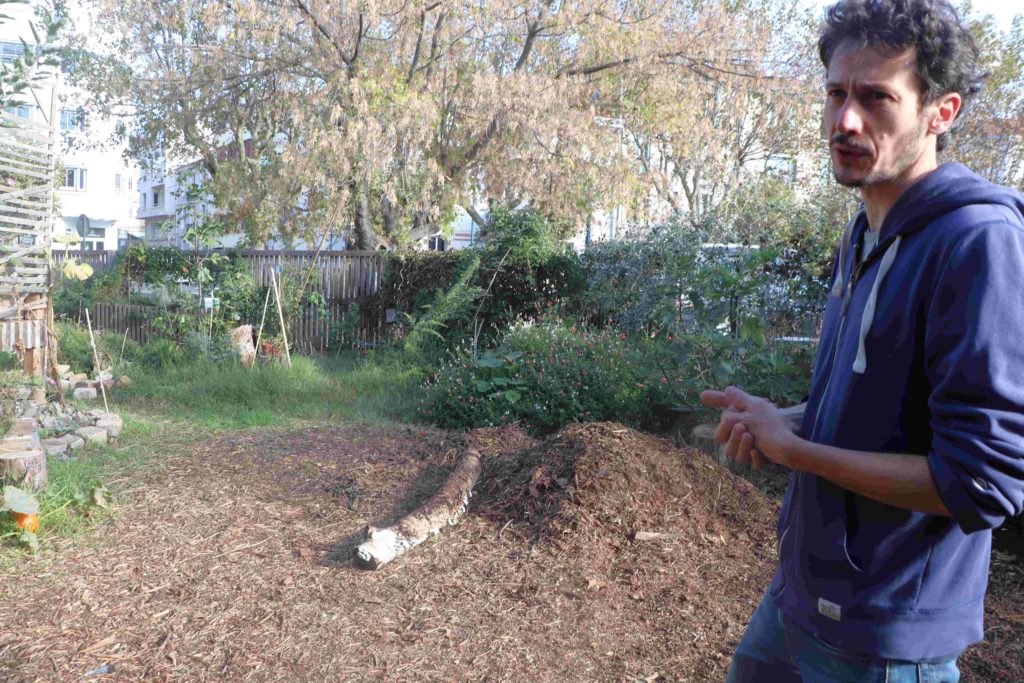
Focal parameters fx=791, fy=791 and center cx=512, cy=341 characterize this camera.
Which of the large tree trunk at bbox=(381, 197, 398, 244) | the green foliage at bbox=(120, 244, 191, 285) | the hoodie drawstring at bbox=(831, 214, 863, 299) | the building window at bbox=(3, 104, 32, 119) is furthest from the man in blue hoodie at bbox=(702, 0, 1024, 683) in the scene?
the large tree trunk at bbox=(381, 197, 398, 244)

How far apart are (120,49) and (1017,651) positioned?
17781 mm

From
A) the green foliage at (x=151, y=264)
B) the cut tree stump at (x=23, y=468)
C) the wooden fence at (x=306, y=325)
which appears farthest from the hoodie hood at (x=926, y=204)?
the green foliage at (x=151, y=264)

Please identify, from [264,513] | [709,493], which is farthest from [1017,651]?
[264,513]

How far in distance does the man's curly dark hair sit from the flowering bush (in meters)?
5.06

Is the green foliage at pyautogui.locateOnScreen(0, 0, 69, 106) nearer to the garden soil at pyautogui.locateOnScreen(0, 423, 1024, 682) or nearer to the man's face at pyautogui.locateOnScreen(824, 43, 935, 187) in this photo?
the garden soil at pyautogui.locateOnScreen(0, 423, 1024, 682)

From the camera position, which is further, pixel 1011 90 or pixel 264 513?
pixel 1011 90

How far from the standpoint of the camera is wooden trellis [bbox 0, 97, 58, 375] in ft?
18.5

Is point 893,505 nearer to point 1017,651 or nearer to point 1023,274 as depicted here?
point 1023,274

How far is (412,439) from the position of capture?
6508mm

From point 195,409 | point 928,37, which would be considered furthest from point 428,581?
point 195,409

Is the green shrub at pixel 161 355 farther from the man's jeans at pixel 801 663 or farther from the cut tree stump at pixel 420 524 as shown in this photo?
the man's jeans at pixel 801 663

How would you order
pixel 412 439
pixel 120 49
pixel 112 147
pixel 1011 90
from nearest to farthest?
pixel 412 439 < pixel 120 49 < pixel 1011 90 < pixel 112 147

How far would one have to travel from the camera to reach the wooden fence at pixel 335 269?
Result: 12.9 m

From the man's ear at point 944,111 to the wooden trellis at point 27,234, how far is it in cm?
511
